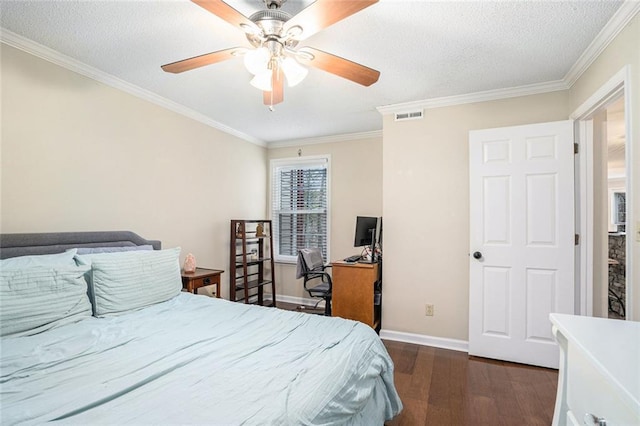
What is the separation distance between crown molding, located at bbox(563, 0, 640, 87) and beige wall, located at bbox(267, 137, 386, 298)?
216 centimetres

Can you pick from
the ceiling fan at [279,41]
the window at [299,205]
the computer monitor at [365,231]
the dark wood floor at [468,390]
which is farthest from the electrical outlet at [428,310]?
the ceiling fan at [279,41]

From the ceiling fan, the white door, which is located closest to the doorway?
the white door

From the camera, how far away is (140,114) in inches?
113

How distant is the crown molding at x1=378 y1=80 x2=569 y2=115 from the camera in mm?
2689

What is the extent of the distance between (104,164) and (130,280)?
1202mm

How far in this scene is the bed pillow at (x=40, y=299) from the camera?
1513 millimetres

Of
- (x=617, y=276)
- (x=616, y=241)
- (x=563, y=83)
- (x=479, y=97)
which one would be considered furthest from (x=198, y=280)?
(x=616, y=241)

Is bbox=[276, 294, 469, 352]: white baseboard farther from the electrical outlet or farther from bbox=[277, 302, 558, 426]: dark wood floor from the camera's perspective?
the electrical outlet

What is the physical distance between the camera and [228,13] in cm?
140

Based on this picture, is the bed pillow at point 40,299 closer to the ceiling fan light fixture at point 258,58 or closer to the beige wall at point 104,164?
the beige wall at point 104,164

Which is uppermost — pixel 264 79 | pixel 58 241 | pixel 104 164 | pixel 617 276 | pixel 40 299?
pixel 264 79

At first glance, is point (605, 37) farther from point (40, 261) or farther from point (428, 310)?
point (40, 261)

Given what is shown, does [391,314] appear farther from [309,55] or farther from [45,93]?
[45,93]

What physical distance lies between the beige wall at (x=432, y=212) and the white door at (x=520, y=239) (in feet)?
0.59
